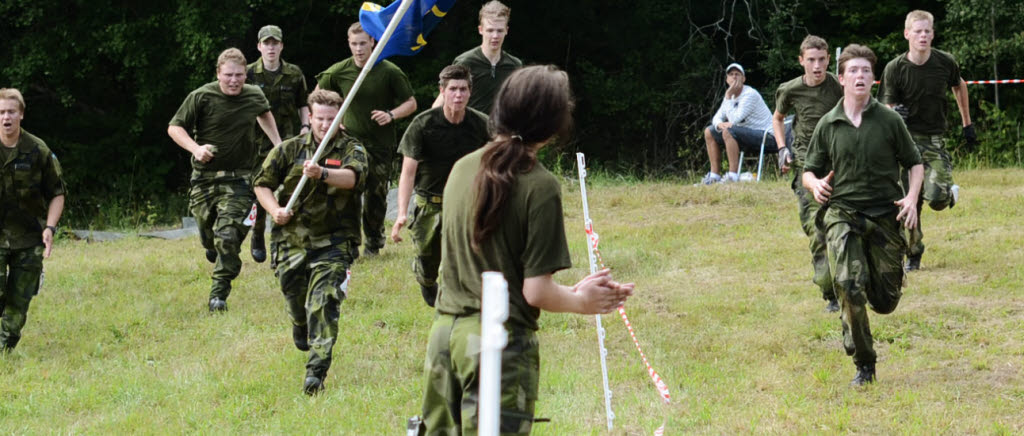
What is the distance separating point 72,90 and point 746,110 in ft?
46.4

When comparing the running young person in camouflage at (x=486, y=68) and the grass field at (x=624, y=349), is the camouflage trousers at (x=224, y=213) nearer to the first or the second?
the grass field at (x=624, y=349)

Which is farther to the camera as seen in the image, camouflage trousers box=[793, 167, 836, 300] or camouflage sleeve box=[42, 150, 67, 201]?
camouflage trousers box=[793, 167, 836, 300]

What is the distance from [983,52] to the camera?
20.8 metres

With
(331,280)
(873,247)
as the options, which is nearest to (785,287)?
(873,247)

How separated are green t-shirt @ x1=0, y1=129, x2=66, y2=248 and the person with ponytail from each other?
561 cm

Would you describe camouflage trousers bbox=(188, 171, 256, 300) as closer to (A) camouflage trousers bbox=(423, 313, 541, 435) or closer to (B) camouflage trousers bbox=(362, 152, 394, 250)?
(B) camouflage trousers bbox=(362, 152, 394, 250)

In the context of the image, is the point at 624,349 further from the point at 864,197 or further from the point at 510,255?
the point at 510,255

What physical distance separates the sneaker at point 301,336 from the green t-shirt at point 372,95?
3428mm

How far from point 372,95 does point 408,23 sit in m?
2.95

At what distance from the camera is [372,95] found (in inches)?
440

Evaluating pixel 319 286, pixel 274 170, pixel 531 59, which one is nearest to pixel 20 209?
pixel 274 170

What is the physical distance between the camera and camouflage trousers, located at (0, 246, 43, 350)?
29.0 feet

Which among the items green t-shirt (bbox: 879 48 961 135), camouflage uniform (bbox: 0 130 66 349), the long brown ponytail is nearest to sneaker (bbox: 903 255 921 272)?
green t-shirt (bbox: 879 48 961 135)

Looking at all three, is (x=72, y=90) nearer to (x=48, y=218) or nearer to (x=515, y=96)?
(x=48, y=218)
